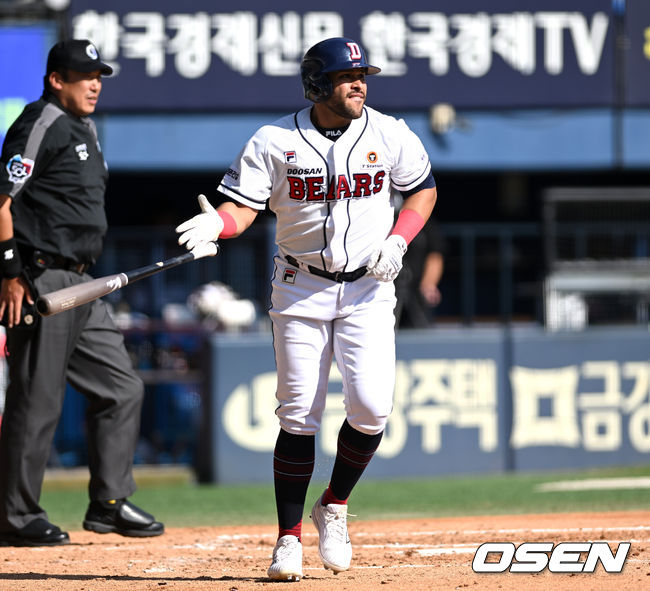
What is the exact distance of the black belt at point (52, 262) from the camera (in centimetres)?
571

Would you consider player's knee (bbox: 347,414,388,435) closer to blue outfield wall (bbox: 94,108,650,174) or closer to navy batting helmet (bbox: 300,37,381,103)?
navy batting helmet (bbox: 300,37,381,103)

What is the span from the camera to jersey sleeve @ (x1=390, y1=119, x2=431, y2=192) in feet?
16.0

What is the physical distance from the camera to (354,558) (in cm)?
524

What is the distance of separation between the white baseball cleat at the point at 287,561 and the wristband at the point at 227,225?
117 centimetres

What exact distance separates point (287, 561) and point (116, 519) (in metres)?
1.62

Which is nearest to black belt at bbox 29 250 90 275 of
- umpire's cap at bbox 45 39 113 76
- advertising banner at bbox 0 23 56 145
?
umpire's cap at bbox 45 39 113 76

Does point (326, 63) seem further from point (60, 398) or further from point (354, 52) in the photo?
point (60, 398)

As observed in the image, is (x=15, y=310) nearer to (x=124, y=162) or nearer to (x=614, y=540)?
(x=614, y=540)

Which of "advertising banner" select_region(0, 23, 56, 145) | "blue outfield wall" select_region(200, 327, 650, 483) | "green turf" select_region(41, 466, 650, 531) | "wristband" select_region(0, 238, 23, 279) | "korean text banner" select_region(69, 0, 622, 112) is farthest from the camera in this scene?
"korean text banner" select_region(69, 0, 622, 112)

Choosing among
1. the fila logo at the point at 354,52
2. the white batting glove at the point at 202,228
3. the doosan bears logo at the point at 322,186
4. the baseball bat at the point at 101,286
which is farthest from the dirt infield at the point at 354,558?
the fila logo at the point at 354,52

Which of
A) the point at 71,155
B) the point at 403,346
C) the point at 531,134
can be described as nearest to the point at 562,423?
the point at 403,346

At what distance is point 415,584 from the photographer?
4.31 metres

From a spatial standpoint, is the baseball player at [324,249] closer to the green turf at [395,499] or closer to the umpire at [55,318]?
the umpire at [55,318]

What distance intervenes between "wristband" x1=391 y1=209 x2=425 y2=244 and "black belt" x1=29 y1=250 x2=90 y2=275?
1.71 m
